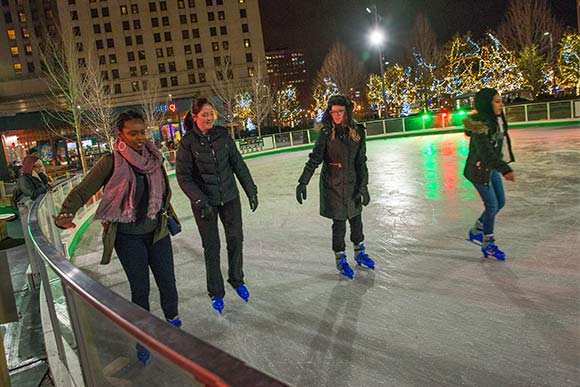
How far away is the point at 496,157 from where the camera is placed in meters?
4.52

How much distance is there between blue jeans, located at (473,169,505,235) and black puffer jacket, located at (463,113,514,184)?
0.28 feet

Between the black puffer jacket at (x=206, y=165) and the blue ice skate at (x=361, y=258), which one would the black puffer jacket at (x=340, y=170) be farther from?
the black puffer jacket at (x=206, y=165)

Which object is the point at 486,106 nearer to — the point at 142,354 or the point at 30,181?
the point at 142,354

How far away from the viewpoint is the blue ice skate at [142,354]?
1.11 meters

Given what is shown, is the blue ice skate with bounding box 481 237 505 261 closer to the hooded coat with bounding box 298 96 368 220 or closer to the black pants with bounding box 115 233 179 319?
the hooded coat with bounding box 298 96 368 220

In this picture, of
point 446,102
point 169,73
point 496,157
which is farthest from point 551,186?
point 169,73

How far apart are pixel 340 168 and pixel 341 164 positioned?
4 cm

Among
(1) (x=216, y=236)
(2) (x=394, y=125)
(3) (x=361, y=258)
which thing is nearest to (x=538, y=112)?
(2) (x=394, y=125)

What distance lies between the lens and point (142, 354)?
45.3 inches

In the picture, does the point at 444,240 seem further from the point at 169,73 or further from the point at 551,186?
the point at 169,73

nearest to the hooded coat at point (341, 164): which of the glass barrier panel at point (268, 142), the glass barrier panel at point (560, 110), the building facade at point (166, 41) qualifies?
the glass barrier panel at point (560, 110)

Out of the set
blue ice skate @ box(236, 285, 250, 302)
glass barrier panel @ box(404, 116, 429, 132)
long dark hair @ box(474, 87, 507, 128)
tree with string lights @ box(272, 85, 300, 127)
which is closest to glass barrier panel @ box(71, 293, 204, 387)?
blue ice skate @ box(236, 285, 250, 302)

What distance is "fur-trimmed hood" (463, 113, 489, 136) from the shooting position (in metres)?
4.55

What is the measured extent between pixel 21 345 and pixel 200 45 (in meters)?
69.7
